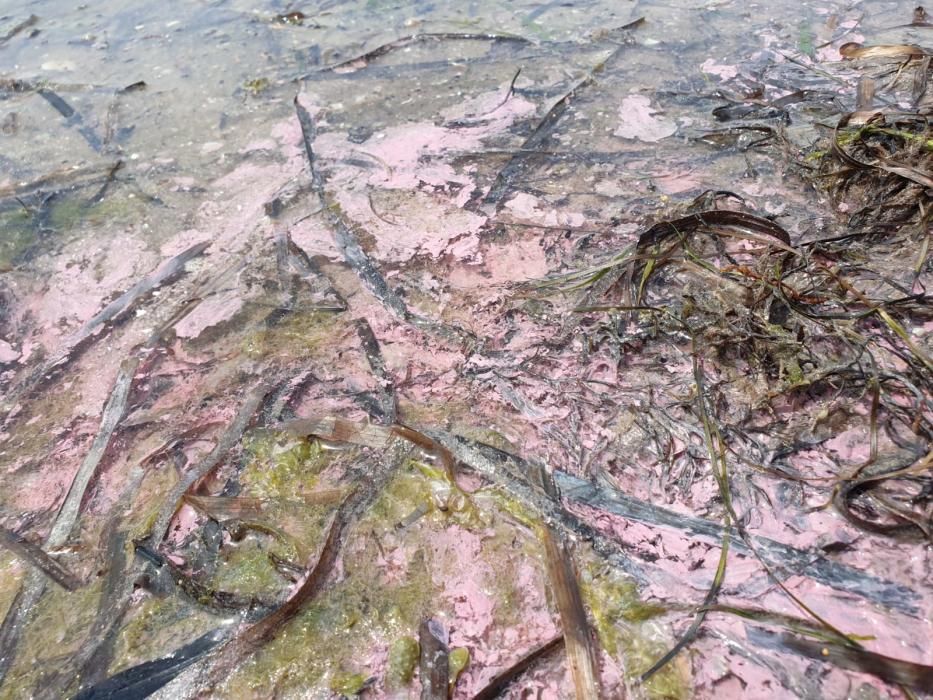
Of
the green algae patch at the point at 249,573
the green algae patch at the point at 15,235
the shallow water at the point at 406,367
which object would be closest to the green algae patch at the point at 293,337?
the shallow water at the point at 406,367

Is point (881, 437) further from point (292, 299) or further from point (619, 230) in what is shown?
point (292, 299)

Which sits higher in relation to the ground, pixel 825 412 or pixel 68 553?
pixel 825 412

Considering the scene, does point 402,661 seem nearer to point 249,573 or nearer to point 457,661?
point 457,661

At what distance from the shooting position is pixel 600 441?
2041 millimetres

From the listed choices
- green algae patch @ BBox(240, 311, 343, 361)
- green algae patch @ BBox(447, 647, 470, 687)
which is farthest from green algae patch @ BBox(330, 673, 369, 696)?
green algae patch @ BBox(240, 311, 343, 361)

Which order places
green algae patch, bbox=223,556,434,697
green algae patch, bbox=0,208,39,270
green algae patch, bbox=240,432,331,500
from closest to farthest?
green algae patch, bbox=223,556,434,697
green algae patch, bbox=240,432,331,500
green algae patch, bbox=0,208,39,270

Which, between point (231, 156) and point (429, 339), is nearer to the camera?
point (429, 339)

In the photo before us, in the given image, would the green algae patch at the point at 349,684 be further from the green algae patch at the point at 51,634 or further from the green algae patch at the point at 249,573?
the green algae patch at the point at 51,634

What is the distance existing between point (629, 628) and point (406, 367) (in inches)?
46.9

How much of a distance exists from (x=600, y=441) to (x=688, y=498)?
1.06ft

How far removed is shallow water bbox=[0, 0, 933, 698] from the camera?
A: 168cm

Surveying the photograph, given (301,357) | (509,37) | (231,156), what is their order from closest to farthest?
(301,357)
(231,156)
(509,37)

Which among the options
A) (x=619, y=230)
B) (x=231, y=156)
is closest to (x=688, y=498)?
(x=619, y=230)

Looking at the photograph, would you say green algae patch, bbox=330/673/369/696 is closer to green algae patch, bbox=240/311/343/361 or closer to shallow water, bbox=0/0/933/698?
shallow water, bbox=0/0/933/698
